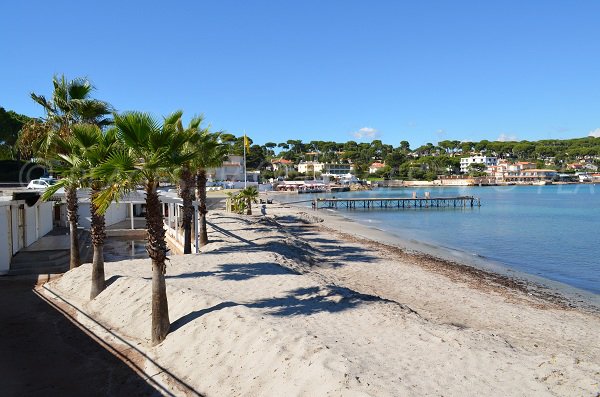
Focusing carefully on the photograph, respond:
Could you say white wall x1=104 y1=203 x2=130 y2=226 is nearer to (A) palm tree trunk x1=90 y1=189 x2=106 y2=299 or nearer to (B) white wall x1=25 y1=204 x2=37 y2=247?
(B) white wall x1=25 y1=204 x2=37 y2=247

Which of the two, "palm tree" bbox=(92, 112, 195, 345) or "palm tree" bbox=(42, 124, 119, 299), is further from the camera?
"palm tree" bbox=(42, 124, 119, 299)

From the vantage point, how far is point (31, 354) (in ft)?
29.0

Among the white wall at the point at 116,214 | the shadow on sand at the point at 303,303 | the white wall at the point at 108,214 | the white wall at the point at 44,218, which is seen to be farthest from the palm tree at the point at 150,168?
the white wall at the point at 116,214

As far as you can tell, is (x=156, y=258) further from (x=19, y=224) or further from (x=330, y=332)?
(x=19, y=224)

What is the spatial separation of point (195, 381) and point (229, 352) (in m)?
0.69

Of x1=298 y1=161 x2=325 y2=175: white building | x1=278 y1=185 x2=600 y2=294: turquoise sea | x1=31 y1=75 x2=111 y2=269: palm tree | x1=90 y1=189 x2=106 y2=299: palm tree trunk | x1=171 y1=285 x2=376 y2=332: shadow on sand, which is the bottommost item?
x1=278 y1=185 x2=600 y2=294: turquoise sea

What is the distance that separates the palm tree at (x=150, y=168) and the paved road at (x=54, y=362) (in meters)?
1.16

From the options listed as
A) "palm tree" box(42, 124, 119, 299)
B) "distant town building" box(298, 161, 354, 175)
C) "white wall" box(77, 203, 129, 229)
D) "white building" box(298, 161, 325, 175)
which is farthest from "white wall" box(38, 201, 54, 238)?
"distant town building" box(298, 161, 354, 175)

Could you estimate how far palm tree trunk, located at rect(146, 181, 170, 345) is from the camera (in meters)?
8.80

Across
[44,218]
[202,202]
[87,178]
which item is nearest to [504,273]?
[202,202]

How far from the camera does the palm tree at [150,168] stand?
8156mm

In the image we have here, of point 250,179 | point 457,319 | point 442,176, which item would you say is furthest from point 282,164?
point 457,319

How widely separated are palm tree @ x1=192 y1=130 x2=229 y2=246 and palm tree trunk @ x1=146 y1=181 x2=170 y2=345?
8544 millimetres

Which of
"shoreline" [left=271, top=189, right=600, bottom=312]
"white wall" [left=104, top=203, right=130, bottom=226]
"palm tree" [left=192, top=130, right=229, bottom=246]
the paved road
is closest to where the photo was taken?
the paved road
